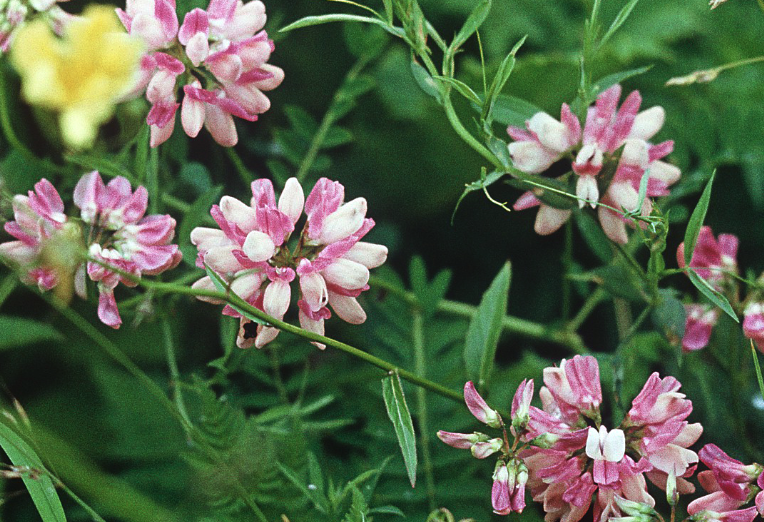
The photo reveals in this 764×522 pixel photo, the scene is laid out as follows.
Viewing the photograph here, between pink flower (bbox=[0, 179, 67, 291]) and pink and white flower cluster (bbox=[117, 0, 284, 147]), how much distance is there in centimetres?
7

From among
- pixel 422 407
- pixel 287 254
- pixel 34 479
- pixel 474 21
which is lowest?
pixel 422 407

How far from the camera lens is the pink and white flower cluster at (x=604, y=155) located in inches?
19.0

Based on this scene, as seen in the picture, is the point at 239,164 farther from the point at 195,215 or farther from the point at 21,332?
the point at 21,332

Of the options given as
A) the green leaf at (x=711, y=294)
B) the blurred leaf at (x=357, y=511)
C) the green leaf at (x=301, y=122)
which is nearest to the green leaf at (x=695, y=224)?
the green leaf at (x=711, y=294)

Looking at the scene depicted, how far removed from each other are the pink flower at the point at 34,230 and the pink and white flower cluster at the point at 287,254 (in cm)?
8

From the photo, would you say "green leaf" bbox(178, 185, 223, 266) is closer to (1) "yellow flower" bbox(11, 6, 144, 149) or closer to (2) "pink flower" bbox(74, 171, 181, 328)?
(2) "pink flower" bbox(74, 171, 181, 328)

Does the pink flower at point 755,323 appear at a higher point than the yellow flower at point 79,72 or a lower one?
lower

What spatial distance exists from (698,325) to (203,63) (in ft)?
1.26

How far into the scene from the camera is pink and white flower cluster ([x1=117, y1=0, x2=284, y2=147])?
44 cm

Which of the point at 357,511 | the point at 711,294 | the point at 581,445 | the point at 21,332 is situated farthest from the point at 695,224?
the point at 21,332

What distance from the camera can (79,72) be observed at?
219mm

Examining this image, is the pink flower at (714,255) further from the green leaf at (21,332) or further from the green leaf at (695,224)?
the green leaf at (21,332)

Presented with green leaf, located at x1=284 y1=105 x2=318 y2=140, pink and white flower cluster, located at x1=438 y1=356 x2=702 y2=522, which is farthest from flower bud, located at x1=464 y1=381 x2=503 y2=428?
green leaf, located at x1=284 y1=105 x2=318 y2=140

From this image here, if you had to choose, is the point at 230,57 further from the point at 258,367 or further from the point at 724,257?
the point at 724,257
